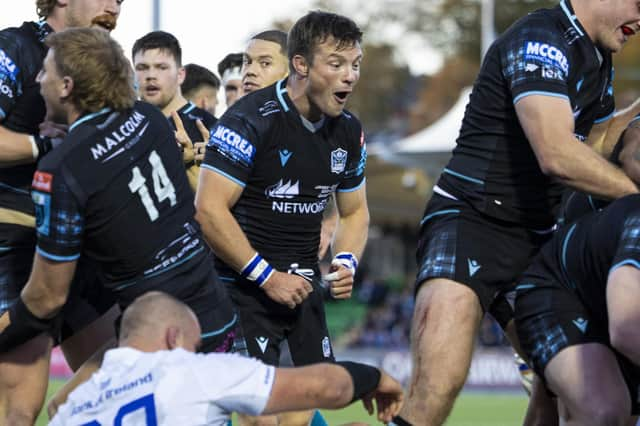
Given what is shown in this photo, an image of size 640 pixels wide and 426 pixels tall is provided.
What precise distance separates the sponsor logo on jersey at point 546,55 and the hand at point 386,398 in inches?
65.0

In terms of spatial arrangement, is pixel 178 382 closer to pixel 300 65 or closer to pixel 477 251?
pixel 477 251

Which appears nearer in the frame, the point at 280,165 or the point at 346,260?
the point at 280,165

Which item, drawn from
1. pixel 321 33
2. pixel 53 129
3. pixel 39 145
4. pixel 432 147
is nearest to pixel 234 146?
pixel 321 33

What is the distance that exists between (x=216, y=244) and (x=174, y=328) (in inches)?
68.0

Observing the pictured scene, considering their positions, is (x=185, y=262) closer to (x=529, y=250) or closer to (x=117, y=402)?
(x=117, y=402)

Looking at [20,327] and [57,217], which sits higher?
[57,217]

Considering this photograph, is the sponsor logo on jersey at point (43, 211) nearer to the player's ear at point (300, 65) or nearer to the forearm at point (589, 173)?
the player's ear at point (300, 65)

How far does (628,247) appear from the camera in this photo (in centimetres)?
478

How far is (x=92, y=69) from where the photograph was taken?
4.94 meters

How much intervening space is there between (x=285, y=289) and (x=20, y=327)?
4.67 ft

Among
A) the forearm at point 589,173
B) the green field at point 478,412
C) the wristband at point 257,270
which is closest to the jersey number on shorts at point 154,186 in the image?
the wristband at point 257,270

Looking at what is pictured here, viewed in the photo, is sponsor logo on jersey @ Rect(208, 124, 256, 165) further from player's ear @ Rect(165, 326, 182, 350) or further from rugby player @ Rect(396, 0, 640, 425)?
player's ear @ Rect(165, 326, 182, 350)

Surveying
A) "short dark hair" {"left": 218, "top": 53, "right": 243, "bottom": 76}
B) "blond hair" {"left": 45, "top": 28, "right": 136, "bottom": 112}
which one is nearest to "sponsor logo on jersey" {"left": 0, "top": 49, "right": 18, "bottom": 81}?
"blond hair" {"left": 45, "top": 28, "right": 136, "bottom": 112}

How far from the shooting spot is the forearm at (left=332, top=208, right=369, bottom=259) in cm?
688
